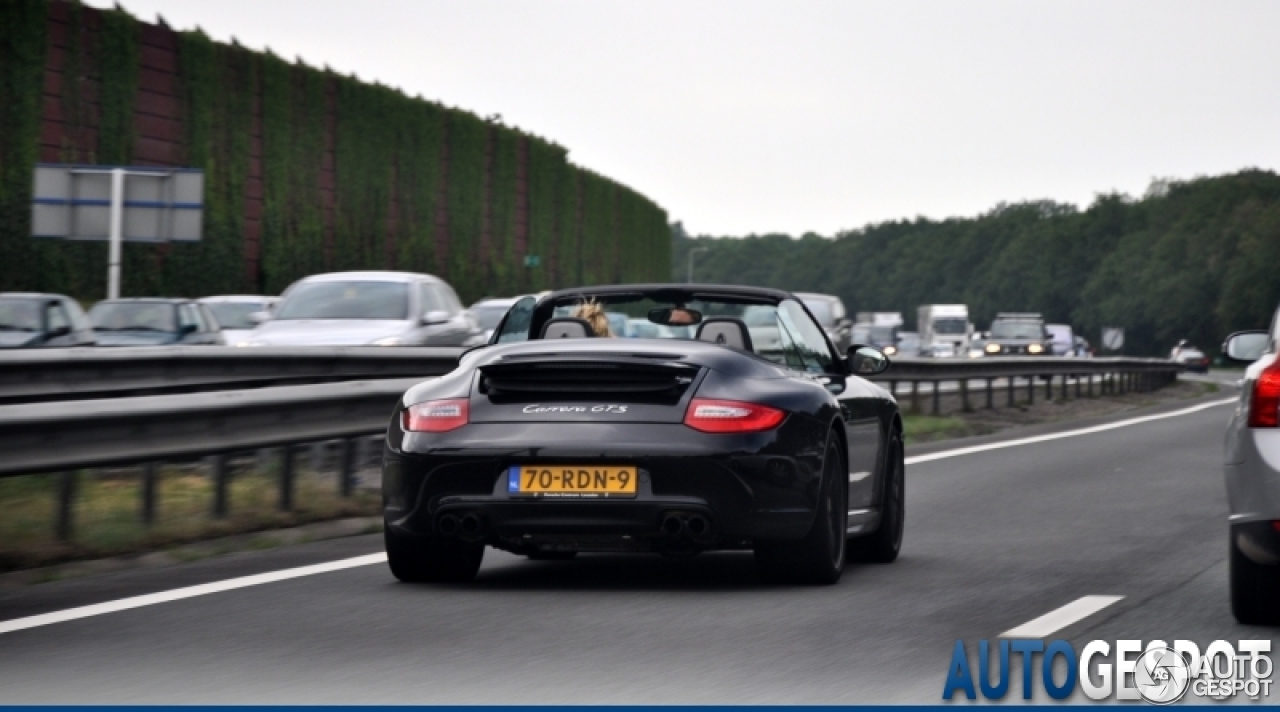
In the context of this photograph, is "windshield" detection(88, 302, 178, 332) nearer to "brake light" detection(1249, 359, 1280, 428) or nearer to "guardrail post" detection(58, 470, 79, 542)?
"guardrail post" detection(58, 470, 79, 542)

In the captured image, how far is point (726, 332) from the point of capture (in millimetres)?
9500

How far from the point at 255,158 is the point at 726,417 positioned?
121ft

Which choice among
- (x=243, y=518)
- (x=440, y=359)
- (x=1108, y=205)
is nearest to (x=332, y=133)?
(x=440, y=359)

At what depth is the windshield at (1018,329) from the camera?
6975 cm

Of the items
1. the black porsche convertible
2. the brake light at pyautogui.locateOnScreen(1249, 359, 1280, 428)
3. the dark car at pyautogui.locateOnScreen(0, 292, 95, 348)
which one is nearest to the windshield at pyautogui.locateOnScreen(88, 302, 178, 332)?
the dark car at pyautogui.locateOnScreen(0, 292, 95, 348)

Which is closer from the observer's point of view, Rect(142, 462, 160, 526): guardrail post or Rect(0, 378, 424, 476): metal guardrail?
Rect(0, 378, 424, 476): metal guardrail

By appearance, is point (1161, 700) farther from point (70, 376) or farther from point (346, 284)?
point (346, 284)

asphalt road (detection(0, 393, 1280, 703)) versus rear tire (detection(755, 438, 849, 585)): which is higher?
rear tire (detection(755, 438, 849, 585))

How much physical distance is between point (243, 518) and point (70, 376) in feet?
12.1

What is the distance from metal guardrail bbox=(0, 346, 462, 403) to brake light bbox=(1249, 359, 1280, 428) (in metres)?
8.62

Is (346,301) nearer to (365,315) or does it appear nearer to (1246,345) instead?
(365,315)

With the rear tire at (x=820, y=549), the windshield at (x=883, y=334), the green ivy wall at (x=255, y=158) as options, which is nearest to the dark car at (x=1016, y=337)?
the windshield at (x=883, y=334)

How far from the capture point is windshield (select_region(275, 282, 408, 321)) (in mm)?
23656

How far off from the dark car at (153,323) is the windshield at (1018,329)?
45833 millimetres
